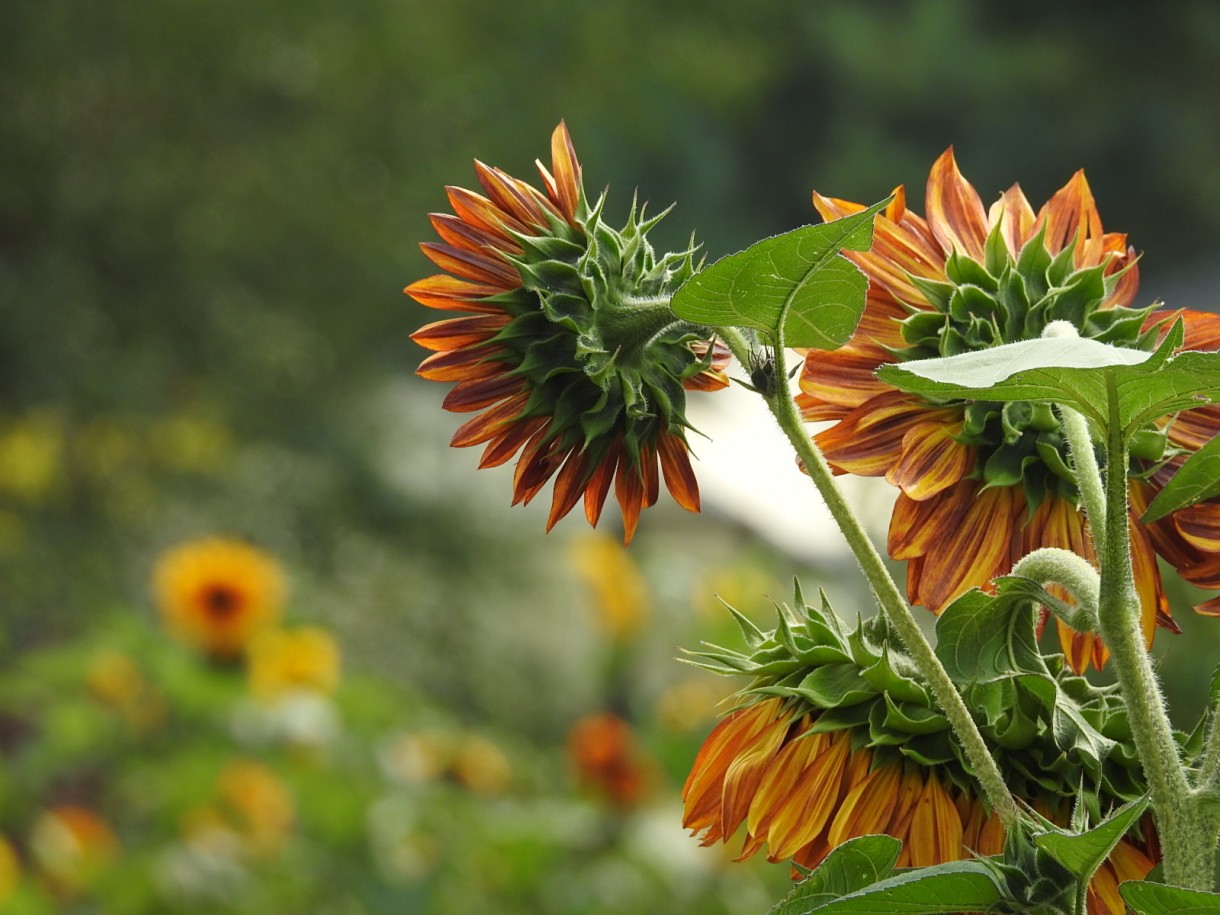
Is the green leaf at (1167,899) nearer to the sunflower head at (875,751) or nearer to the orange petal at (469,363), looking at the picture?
the sunflower head at (875,751)

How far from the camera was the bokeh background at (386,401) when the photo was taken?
1593 millimetres

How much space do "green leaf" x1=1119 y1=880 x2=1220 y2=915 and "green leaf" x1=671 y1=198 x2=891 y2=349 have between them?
0.33 ft

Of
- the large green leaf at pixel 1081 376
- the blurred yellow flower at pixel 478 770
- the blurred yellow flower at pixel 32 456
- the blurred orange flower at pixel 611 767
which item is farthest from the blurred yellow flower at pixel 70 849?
the blurred yellow flower at pixel 32 456

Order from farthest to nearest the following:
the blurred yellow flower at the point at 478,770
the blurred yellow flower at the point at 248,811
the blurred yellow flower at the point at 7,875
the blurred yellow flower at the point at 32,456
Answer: the blurred yellow flower at the point at 32,456 < the blurred yellow flower at the point at 478,770 < the blurred yellow flower at the point at 248,811 < the blurred yellow flower at the point at 7,875

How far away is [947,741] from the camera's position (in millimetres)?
286

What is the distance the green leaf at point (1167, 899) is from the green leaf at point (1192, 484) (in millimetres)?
61

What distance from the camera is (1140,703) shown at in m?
0.24

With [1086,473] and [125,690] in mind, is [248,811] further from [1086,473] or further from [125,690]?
[1086,473]

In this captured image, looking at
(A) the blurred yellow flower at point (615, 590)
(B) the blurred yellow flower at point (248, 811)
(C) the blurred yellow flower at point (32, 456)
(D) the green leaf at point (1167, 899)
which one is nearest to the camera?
(D) the green leaf at point (1167, 899)

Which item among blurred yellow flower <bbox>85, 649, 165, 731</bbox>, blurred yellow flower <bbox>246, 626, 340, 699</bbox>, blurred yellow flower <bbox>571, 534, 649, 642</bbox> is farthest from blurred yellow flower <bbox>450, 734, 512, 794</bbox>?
blurred yellow flower <bbox>571, 534, 649, 642</bbox>

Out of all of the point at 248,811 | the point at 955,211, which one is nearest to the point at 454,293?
the point at 955,211

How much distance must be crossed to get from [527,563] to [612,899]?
289 cm

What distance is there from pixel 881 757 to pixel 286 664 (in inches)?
56.1

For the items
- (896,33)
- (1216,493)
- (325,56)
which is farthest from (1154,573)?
(896,33)
